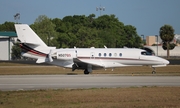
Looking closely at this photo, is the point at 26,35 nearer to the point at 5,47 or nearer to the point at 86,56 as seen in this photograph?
the point at 86,56

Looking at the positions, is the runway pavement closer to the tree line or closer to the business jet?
the business jet

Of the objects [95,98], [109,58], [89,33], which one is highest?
[89,33]

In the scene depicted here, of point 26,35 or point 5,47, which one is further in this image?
point 5,47

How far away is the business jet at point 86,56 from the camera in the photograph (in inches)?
1383

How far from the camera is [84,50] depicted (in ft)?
117

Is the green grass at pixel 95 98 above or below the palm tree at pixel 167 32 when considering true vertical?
below

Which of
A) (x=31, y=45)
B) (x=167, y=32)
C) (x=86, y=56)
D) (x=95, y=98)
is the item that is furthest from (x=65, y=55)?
(x=167, y=32)

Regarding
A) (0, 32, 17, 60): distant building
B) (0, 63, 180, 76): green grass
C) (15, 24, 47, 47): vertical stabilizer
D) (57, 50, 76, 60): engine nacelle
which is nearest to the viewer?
(57, 50, 76, 60): engine nacelle

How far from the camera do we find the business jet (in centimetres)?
3512

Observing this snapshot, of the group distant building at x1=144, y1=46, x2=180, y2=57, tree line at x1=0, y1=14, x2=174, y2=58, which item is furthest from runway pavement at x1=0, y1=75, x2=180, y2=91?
distant building at x1=144, y1=46, x2=180, y2=57

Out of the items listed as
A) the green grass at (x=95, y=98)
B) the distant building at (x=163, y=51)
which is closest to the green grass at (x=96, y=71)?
the green grass at (x=95, y=98)

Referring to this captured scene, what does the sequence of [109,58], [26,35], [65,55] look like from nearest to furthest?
[65,55]
[109,58]
[26,35]

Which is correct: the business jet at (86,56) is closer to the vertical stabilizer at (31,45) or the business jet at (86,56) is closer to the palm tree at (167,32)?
the vertical stabilizer at (31,45)

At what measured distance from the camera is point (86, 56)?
35500 millimetres
